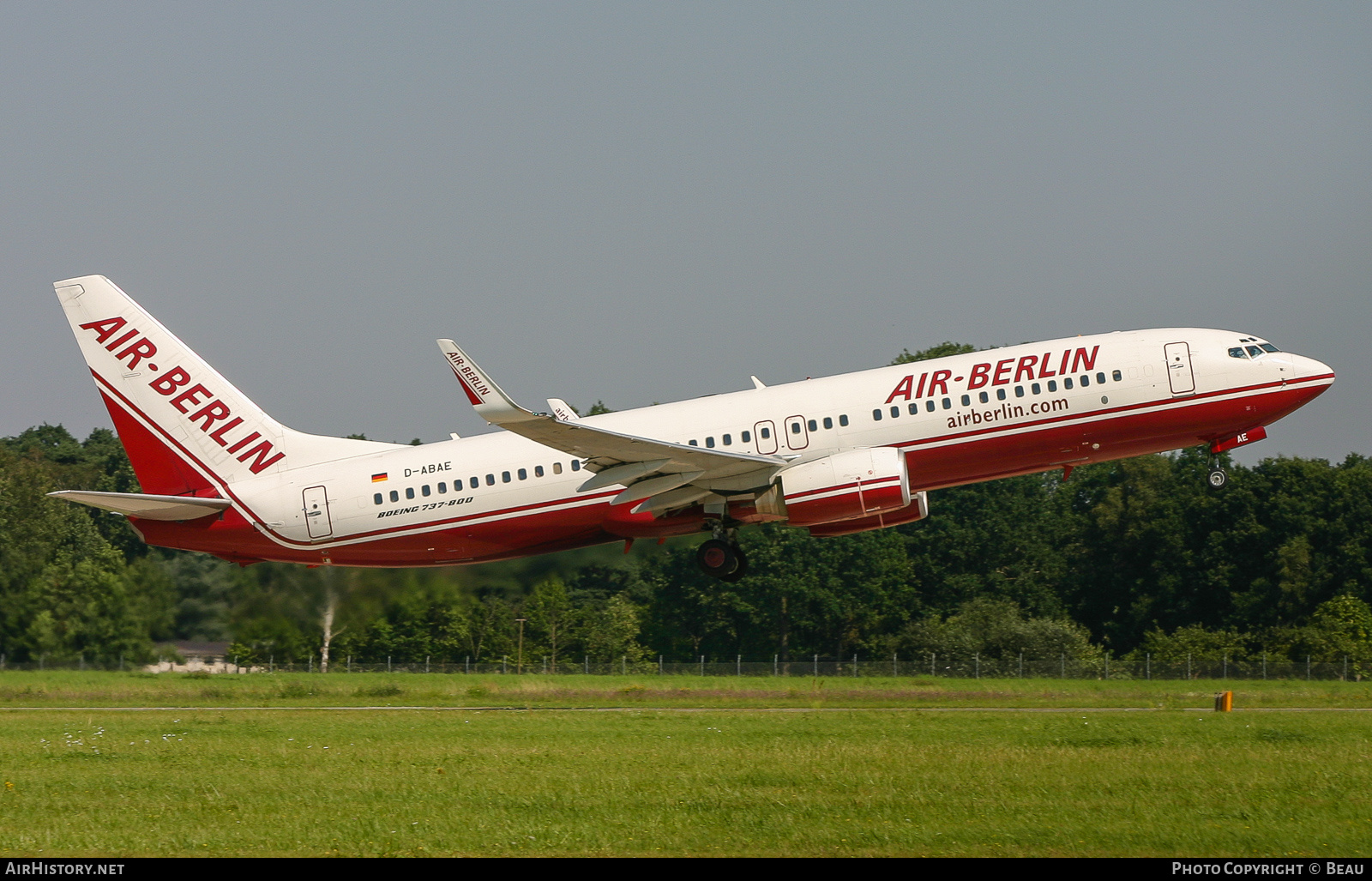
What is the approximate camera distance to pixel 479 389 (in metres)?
27.0

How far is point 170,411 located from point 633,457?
12143 millimetres

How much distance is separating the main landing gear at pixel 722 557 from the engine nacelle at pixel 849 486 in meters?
2.25

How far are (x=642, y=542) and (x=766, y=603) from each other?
36.4m

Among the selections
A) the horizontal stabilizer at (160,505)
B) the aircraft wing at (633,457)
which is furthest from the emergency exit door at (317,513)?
the aircraft wing at (633,457)

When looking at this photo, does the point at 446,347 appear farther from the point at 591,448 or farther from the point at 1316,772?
the point at 1316,772

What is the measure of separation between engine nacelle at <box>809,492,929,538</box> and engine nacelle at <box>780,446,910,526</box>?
4.30 feet

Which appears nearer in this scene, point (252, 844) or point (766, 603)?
point (252, 844)

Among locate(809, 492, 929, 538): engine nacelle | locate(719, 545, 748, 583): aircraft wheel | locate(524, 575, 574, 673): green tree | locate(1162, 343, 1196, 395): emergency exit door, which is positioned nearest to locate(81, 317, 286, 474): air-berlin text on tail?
locate(524, 575, 574, 673): green tree

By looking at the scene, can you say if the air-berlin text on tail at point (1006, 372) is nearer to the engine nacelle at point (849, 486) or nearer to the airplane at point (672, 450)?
the airplane at point (672, 450)

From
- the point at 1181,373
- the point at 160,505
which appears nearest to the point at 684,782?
A: the point at 1181,373

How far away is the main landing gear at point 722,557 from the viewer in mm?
32594

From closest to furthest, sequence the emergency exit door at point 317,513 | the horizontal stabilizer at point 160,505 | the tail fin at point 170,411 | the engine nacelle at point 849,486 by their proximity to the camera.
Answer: the engine nacelle at point 849,486 → the horizontal stabilizer at point 160,505 → the emergency exit door at point 317,513 → the tail fin at point 170,411

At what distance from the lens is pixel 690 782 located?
2181 centimetres
